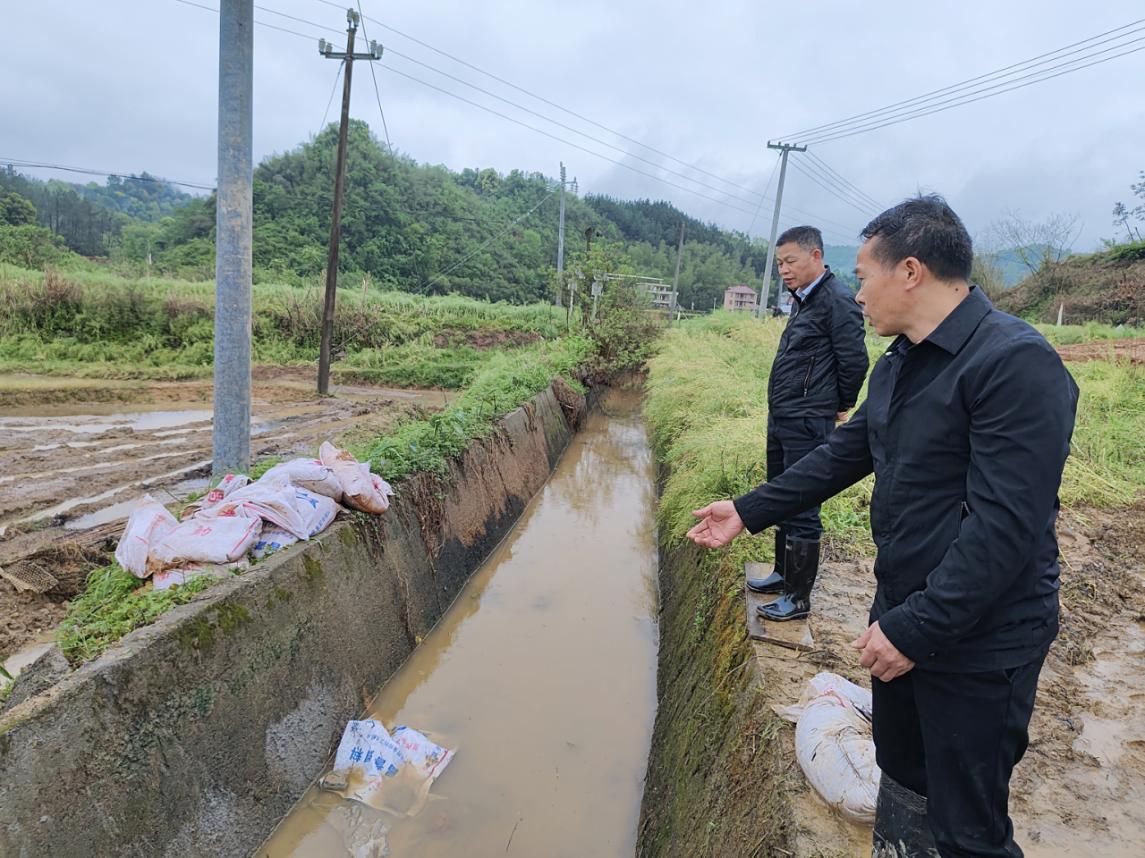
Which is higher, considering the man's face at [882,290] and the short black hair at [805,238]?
the short black hair at [805,238]

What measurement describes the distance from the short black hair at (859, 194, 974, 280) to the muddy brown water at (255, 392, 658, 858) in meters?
3.01

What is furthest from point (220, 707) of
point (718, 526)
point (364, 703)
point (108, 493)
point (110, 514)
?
point (108, 493)

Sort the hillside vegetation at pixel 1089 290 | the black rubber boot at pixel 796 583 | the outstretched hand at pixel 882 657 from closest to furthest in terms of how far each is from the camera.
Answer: the outstretched hand at pixel 882 657 → the black rubber boot at pixel 796 583 → the hillside vegetation at pixel 1089 290

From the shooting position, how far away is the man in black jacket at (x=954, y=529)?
1.23 meters

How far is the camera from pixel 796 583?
3.13 meters

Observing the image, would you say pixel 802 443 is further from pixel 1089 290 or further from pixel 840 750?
pixel 1089 290

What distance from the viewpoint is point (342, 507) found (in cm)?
428

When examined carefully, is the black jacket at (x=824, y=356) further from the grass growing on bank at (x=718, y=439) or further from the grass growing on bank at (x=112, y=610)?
the grass growing on bank at (x=112, y=610)

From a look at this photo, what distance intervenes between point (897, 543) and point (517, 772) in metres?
2.91

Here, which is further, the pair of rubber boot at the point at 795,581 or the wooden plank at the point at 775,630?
the pair of rubber boot at the point at 795,581

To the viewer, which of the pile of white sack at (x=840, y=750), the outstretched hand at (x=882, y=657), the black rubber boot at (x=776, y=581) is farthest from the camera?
the black rubber boot at (x=776, y=581)

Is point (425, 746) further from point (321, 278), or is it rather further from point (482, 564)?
point (321, 278)

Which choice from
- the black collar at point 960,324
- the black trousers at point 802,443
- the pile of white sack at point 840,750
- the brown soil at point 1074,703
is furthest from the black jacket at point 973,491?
the black trousers at point 802,443

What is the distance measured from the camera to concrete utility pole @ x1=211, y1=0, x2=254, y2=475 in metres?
4.30
